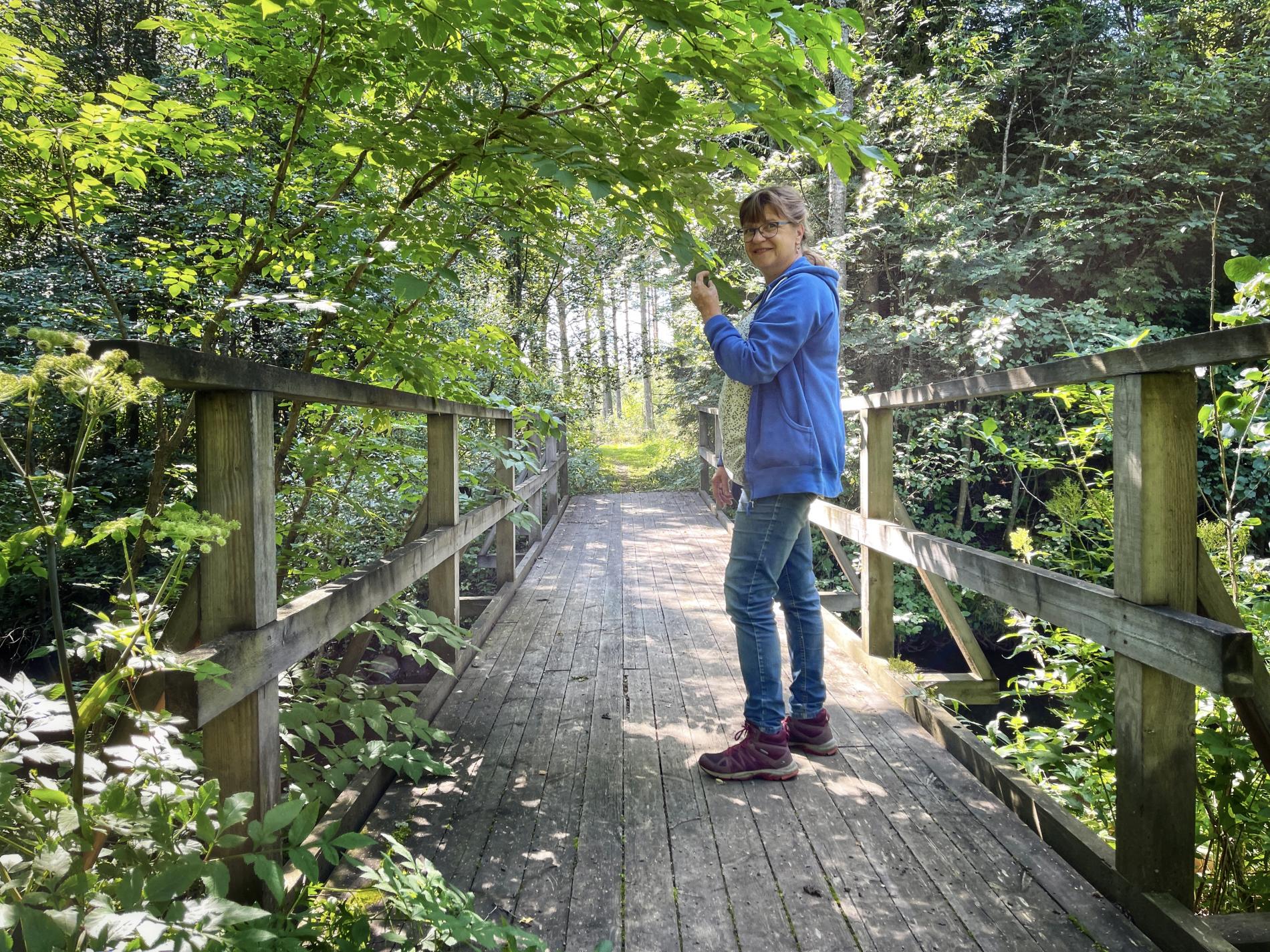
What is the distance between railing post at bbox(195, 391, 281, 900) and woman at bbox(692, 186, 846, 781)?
1.28 metres

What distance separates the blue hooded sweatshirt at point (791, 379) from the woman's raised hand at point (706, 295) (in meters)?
0.04

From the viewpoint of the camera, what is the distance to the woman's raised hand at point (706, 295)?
92.8 inches

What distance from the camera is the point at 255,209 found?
6059mm

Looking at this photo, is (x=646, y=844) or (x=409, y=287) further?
(x=646, y=844)

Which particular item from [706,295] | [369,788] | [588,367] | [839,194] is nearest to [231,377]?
[369,788]

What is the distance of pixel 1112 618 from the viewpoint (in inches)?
68.0

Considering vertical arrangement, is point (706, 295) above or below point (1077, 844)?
above

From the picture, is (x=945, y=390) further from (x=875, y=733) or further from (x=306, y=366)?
(x=306, y=366)

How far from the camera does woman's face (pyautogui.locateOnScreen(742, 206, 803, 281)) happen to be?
2375mm

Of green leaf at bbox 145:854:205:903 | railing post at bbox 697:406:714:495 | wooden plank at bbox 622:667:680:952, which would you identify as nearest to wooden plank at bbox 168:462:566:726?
green leaf at bbox 145:854:205:903

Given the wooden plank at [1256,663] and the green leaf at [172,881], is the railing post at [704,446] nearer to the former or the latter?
the wooden plank at [1256,663]

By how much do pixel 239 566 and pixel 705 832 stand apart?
4.35ft

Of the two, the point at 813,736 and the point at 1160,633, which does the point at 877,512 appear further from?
the point at 1160,633

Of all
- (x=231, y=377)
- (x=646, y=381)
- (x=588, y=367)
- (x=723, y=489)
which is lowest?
(x=723, y=489)
